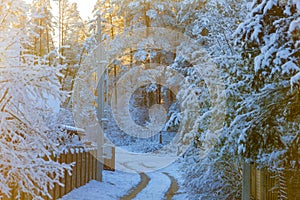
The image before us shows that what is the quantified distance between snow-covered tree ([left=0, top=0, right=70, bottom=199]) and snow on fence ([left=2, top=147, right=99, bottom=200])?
3.35 metres

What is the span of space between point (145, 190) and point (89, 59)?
24248 millimetres

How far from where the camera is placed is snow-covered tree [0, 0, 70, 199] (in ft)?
18.2

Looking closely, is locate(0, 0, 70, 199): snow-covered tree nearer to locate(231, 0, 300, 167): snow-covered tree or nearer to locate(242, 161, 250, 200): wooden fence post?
locate(231, 0, 300, 167): snow-covered tree

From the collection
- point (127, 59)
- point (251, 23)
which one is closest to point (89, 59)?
point (127, 59)

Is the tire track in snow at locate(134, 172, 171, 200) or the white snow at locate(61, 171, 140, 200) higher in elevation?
the white snow at locate(61, 171, 140, 200)

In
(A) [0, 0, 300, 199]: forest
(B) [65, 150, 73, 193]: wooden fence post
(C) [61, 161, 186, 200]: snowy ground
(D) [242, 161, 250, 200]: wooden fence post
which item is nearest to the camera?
(A) [0, 0, 300, 199]: forest

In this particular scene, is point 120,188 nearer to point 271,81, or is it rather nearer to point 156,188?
point 156,188

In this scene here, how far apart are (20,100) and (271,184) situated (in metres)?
5.11

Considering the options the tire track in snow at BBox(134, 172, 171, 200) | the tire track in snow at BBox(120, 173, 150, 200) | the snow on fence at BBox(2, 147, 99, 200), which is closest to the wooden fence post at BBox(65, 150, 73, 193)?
the snow on fence at BBox(2, 147, 99, 200)

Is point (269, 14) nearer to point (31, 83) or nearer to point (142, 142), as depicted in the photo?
point (31, 83)

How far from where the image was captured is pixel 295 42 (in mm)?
4797

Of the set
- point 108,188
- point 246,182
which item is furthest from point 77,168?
point 246,182

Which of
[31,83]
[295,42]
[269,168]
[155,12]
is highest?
[155,12]

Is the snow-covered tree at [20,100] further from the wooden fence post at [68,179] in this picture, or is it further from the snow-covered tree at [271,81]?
the wooden fence post at [68,179]
